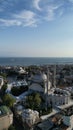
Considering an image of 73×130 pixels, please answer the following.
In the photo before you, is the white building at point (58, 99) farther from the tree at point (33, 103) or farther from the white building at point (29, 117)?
the white building at point (29, 117)

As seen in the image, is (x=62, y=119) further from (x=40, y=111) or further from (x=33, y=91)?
(x=33, y=91)

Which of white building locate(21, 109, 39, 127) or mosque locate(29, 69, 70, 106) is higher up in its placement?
mosque locate(29, 69, 70, 106)

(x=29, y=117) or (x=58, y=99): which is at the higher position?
(x=58, y=99)

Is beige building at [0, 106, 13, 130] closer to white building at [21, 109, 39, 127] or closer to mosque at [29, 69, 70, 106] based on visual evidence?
white building at [21, 109, 39, 127]

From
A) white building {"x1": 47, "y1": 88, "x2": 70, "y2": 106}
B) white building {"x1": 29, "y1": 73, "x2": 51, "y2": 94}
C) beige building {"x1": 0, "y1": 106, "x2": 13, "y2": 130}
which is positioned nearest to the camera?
beige building {"x1": 0, "y1": 106, "x2": 13, "y2": 130}

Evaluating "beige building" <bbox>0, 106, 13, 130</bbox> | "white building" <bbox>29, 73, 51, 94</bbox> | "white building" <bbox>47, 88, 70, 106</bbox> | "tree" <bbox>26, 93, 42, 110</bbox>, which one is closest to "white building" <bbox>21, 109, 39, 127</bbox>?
"beige building" <bbox>0, 106, 13, 130</bbox>

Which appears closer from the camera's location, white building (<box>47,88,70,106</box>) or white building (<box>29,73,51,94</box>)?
white building (<box>47,88,70,106</box>)

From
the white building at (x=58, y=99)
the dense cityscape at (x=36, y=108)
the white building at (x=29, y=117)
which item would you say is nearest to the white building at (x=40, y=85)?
the dense cityscape at (x=36, y=108)

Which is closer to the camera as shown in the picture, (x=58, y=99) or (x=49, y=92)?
(x=58, y=99)

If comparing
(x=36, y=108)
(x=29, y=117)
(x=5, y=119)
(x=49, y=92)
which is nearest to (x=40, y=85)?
(x=49, y=92)

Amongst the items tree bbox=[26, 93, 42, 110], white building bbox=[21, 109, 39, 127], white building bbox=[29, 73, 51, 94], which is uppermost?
white building bbox=[29, 73, 51, 94]

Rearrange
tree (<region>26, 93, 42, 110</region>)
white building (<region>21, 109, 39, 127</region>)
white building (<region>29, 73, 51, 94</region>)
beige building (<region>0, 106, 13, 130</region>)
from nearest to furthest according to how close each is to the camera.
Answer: beige building (<region>0, 106, 13, 130</region>) → white building (<region>21, 109, 39, 127</region>) → tree (<region>26, 93, 42, 110</region>) → white building (<region>29, 73, 51, 94</region>)

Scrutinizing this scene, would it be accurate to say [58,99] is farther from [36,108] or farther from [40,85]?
[40,85]
